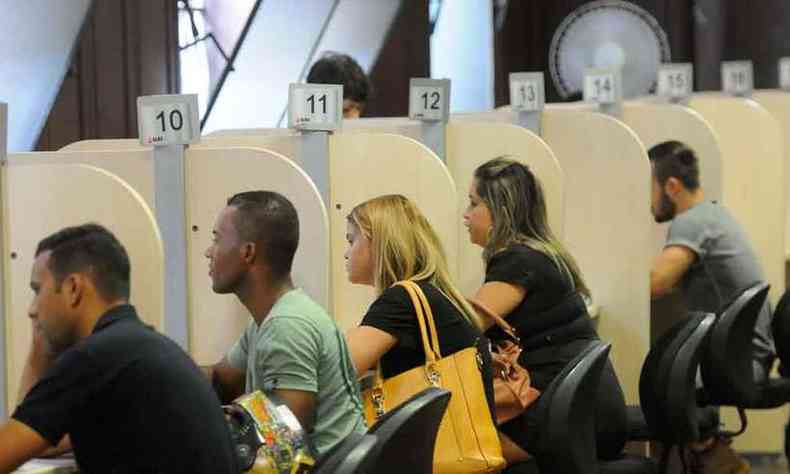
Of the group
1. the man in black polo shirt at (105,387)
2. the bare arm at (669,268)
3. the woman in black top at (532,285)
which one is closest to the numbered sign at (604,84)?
the bare arm at (669,268)

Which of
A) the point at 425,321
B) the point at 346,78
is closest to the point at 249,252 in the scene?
the point at 425,321

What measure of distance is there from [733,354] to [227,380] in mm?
1672

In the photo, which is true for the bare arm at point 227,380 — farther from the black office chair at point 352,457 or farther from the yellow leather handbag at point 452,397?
the black office chair at point 352,457

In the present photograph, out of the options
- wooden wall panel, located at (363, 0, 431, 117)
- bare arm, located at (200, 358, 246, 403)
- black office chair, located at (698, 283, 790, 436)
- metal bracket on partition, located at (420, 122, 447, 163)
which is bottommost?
black office chair, located at (698, 283, 790, 436)

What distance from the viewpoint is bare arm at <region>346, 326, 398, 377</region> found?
2898mm

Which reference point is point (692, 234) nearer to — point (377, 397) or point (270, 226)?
point (377, 397)

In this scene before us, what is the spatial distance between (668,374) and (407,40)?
3547 millimetres

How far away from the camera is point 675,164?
4.48m

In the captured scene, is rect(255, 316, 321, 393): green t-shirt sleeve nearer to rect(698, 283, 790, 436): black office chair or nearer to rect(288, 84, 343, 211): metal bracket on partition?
rect(288, 84, 343, 211): metal bracket on partition

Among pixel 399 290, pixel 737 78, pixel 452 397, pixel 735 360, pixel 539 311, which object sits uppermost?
pixel 737 78

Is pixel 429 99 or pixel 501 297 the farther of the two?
pixel 429 99

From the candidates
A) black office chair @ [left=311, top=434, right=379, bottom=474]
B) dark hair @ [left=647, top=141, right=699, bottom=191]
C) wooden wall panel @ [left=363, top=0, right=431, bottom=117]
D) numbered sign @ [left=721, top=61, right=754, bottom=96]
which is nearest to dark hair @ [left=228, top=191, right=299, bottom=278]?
black office chair @ [left=311, top=434, right=379, bottom=474]

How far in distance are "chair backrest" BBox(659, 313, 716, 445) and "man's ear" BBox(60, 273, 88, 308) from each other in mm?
1808

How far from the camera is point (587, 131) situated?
4.35 m
